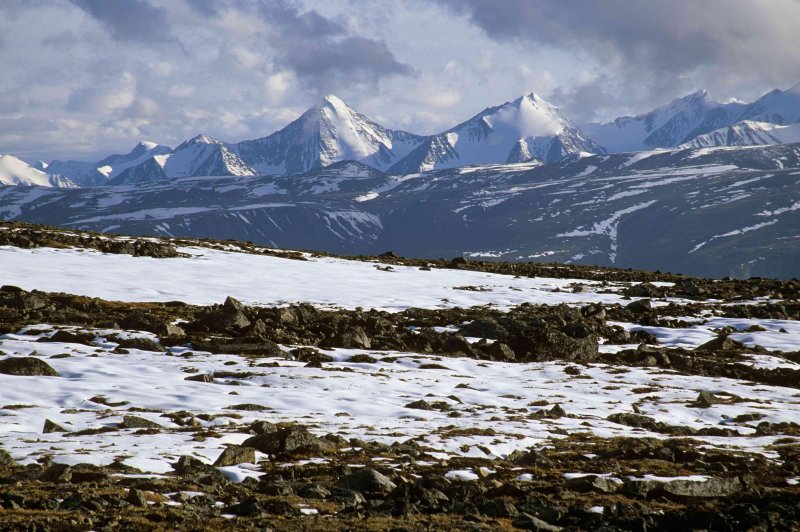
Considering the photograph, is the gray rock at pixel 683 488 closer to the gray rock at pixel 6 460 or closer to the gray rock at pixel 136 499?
the gray rock at pixel 136 499

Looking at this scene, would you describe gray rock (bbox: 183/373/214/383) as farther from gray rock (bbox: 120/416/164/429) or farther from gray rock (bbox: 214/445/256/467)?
gray rock (bbox: 214/445/256/467)

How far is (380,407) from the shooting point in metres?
23.4

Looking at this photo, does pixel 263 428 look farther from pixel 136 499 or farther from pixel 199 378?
pixel 199 378

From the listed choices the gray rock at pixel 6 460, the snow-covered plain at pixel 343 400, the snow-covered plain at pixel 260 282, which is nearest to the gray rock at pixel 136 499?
the snow-covered plain at pixel 343 400

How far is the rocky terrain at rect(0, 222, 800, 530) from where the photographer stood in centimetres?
1314

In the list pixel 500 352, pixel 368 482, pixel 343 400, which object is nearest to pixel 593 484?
pixel 368 482

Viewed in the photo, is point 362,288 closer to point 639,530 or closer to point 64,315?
point 64,315

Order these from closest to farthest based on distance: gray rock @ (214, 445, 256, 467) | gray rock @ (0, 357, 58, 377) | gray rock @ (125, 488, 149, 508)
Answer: gray rock @ (125, 488, 149, 508), gray rock @ (214, 445, 256, 467), gray rock @ (0, 357, 58, 377)

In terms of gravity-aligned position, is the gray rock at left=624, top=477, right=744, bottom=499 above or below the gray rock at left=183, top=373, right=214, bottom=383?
below

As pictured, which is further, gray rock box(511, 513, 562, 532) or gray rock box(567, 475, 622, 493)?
gray rock box(567, 475, 622, 493)

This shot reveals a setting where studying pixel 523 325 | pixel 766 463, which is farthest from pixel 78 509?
pixel 523 325

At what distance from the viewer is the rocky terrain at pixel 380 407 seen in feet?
43.1

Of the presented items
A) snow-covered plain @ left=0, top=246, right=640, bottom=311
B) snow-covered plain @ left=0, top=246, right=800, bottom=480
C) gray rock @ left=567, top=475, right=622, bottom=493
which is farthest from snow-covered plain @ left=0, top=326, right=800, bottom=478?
snow-covered plain @ left=0, top=246, right=640, bottom=311

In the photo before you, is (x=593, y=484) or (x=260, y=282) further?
(x=260, y=282)
